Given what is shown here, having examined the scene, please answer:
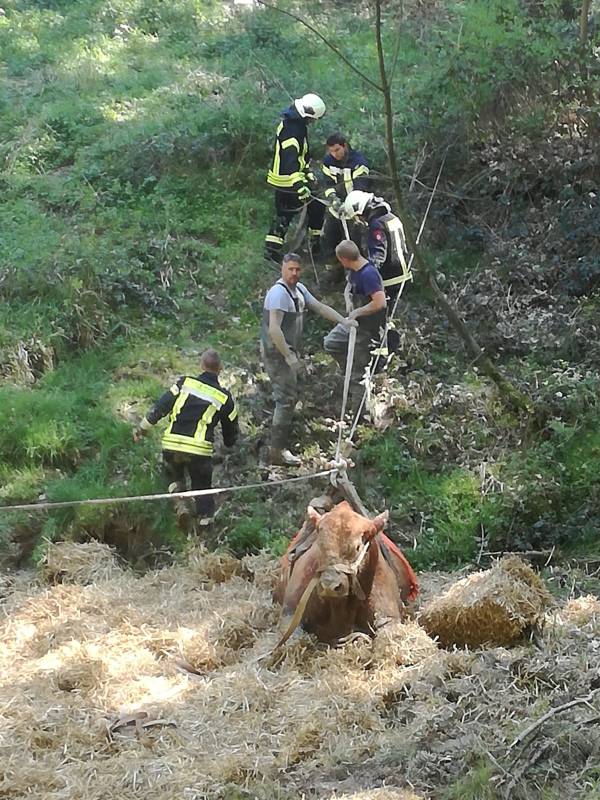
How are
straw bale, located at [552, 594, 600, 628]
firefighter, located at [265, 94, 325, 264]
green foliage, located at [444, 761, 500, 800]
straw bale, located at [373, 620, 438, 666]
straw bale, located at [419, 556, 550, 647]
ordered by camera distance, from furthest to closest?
1. firefighter, located at [265, 94, 325, 264]
2. straw bale, located at [552, 594, 600, 628]
3. straw bale, located at [419, 556, 550, 647]
4. straw bale, located at [373, 620, 438, 666]
5. green foliage, located at [444, 761, 500, 800]

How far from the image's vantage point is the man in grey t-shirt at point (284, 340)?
28.3 feet

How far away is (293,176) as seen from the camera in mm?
11289

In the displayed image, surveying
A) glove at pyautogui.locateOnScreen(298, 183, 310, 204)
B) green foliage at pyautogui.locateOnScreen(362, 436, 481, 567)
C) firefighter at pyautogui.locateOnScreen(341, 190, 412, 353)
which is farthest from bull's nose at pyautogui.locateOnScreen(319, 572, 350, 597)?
glove at pyautogui.locateOnScreen(298, 183, 310, 204)

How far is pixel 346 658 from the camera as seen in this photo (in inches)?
237

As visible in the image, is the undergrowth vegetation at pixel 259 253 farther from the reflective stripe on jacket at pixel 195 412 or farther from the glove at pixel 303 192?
the glove at pixel 303 192

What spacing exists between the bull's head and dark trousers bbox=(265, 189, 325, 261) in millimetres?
5703

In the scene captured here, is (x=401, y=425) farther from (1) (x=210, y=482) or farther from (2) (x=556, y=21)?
(2) (x=556, y=21)

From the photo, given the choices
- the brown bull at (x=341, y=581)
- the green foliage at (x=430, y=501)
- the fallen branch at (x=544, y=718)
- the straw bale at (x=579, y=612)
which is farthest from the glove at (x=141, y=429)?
the fallen branch at (x=544, y=718)

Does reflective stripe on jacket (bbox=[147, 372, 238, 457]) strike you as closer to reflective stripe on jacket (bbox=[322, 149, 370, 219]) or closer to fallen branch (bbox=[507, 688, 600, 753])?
reflective stripe on jacket (bbox=[322, 149, 370, 219])

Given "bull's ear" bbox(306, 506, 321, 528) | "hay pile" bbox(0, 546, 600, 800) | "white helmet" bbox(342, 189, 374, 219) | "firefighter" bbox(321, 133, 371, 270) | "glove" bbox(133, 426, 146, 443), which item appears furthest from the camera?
"firefighter" bbox(321, 133, 371, 270)

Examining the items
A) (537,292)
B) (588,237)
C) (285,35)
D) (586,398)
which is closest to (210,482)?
(586,398)

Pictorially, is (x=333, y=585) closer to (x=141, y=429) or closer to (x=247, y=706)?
(x=247, y=706)

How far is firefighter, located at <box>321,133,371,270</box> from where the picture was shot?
1109 centimetres

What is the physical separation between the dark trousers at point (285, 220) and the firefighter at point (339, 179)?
19 cm
